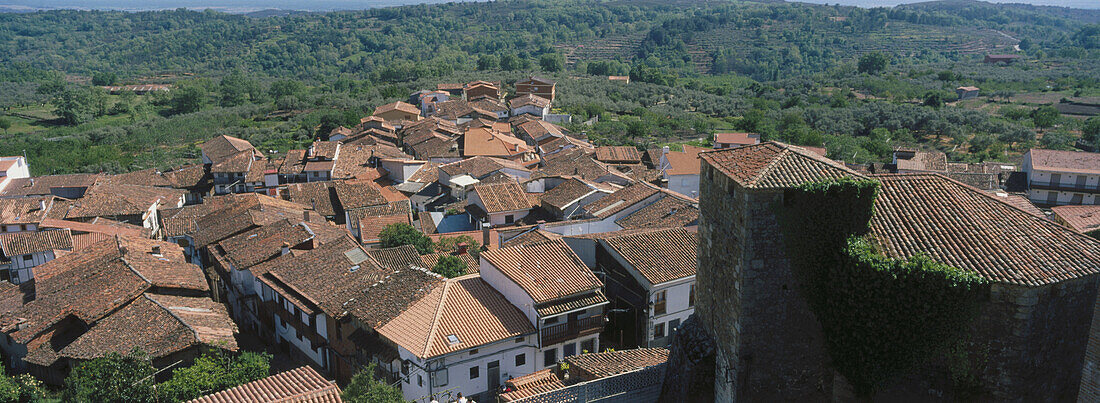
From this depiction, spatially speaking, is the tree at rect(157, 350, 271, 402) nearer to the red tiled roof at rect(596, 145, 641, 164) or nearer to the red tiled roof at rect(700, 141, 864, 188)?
the red tiled roof at rect(700, 141, 864, 188)

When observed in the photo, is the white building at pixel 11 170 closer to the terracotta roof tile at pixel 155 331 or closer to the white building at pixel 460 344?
the terracotta roof tile at pixel 155 331

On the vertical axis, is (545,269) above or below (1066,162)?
above

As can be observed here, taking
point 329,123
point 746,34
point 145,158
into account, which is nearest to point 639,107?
point 329,123

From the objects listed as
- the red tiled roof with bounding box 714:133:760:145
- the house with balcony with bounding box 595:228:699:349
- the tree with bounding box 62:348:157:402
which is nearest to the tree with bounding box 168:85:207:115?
the red tiled roof with bounding box 714:133:760:145

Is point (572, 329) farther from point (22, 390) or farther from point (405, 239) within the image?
point (22, 390)

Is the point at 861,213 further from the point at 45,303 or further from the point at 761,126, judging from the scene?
the point at 761,126

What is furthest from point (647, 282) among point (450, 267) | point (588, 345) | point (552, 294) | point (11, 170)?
point (11, 170)

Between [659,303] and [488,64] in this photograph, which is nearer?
[659,303]
